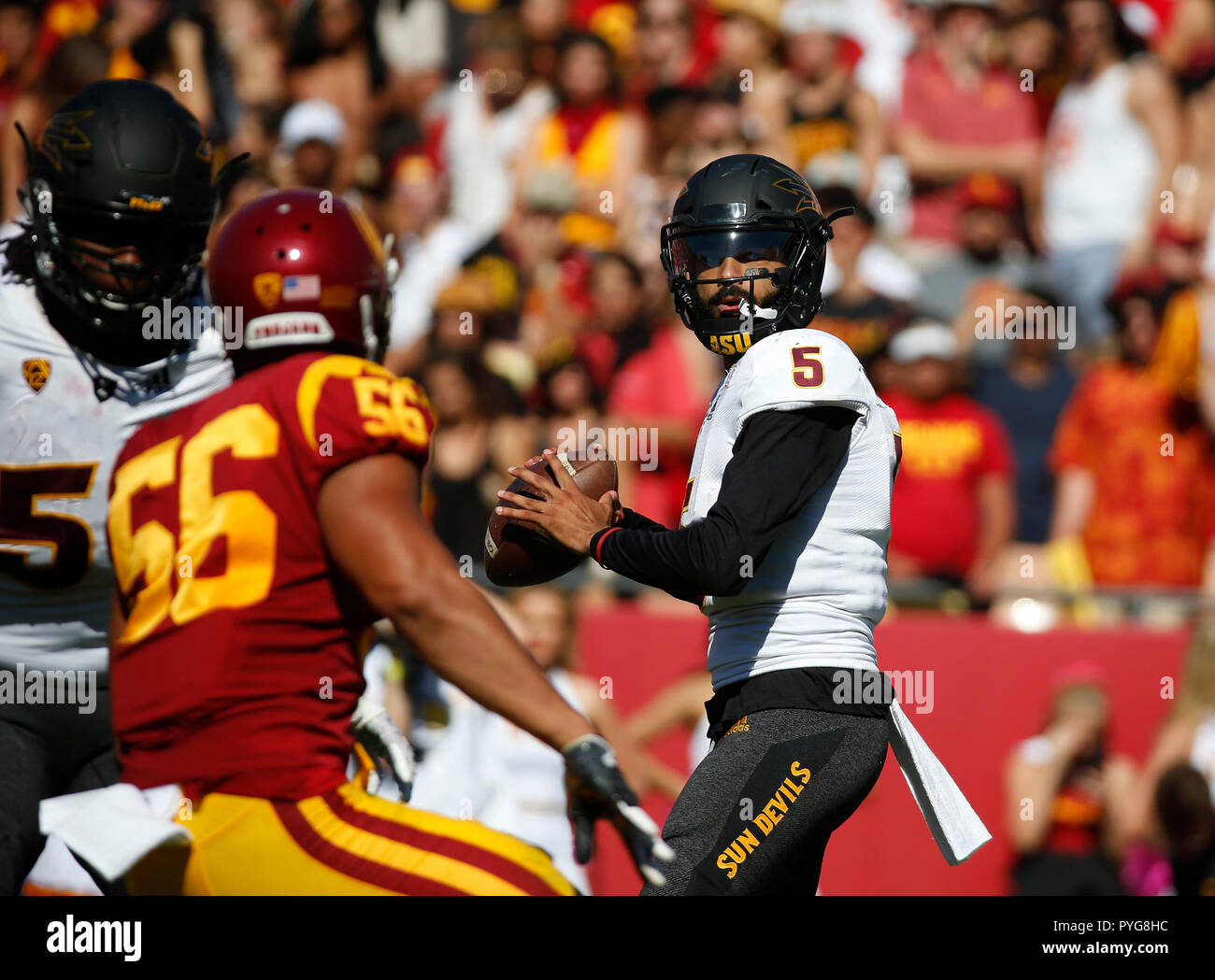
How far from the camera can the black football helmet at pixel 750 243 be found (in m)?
3.76

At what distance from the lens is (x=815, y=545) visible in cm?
355

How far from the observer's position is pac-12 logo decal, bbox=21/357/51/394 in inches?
159

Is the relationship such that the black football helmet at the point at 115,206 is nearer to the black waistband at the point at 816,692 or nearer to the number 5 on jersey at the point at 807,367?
the number 5 on jersey at the point at 807,367

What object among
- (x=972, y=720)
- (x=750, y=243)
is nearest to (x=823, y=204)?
(x=972, y=720)

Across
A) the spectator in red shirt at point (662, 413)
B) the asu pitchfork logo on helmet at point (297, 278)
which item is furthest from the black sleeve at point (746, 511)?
the spectator in red shirt at point (662, 413)

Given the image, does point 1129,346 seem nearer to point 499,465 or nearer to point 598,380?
point 598,380

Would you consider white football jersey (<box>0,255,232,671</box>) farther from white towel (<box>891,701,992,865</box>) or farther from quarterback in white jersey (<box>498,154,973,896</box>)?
white towel (<box>891,701,992,865</box>)

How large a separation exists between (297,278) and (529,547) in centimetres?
90


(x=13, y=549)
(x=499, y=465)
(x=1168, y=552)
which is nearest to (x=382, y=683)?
(x=499, y=465)

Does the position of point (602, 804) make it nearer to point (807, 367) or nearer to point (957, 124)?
point (807, 367)

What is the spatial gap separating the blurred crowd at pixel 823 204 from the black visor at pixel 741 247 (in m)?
3.25

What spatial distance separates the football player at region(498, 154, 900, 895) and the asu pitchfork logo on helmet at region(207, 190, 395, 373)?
0.61 meters
